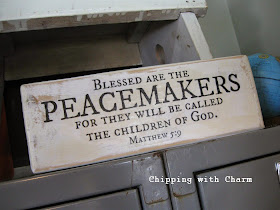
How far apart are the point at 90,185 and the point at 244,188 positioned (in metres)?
0.34

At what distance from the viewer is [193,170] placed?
0.53 m

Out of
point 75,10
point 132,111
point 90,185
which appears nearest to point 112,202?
point 90,185

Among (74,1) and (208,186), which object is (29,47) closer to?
(74,1)

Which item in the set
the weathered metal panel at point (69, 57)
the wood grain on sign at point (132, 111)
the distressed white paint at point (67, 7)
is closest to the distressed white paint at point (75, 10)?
the distressed white paint at point (67, 7)

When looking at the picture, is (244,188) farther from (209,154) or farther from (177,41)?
(177,41)

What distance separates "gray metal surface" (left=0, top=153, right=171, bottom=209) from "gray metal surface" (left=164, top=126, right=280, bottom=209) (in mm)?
26

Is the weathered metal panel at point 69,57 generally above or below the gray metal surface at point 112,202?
above

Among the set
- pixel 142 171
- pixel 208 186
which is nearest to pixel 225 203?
pixel 208 186

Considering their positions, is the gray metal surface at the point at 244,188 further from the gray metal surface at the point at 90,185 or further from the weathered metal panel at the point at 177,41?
the weathered metal panel at the point at 177,41

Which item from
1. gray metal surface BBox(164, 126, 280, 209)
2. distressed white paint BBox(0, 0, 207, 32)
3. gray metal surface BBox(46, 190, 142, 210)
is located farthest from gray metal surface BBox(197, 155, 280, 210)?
distressed white paint BBox(0, 0, 207, 32)

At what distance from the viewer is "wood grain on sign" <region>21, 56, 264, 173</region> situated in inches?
20.1

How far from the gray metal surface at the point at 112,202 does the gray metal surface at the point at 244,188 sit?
145mm

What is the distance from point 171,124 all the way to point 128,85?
132mm

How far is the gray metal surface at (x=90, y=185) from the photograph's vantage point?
1.55 feet
